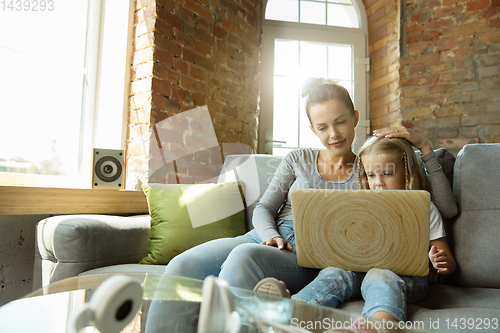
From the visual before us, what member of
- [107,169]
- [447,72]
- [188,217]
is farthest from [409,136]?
[447,72]

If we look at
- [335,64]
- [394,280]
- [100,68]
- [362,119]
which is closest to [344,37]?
[335,64]

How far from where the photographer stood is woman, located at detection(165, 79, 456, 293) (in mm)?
1020

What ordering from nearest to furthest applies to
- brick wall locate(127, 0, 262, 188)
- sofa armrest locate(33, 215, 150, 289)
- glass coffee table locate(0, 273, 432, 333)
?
glass coffee table locate(0, 273, 432, 333) < sofa armrest locate(33, 215, 150, 289) < brick wall locate(127, 0, 262, 188)

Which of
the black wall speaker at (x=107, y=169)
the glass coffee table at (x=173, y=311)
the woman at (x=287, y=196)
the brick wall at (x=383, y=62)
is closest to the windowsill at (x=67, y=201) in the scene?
the black wall speaker at (x=107, y=169)

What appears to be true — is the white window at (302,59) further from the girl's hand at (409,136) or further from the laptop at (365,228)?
the laptop at (365,228)

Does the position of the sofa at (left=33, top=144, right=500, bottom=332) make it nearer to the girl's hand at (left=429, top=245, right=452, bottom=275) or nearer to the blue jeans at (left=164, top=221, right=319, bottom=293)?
the girl's hand at (left=429, top=245, right=452, bottom=275)

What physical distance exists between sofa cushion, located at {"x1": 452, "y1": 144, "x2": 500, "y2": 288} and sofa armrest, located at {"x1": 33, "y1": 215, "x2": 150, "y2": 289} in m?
1.20

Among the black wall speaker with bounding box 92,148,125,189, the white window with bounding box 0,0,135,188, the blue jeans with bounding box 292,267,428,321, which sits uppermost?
the white window with bounding box 0,0,135,188

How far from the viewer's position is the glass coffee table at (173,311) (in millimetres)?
499

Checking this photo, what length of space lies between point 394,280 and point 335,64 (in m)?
2.60

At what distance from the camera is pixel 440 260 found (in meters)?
1.08

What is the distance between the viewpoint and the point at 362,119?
10.2 ft

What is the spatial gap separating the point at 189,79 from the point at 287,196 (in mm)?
1233

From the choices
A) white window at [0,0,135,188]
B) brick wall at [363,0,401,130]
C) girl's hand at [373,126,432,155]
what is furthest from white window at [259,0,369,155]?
girl's hand at [373,126,432,155]
